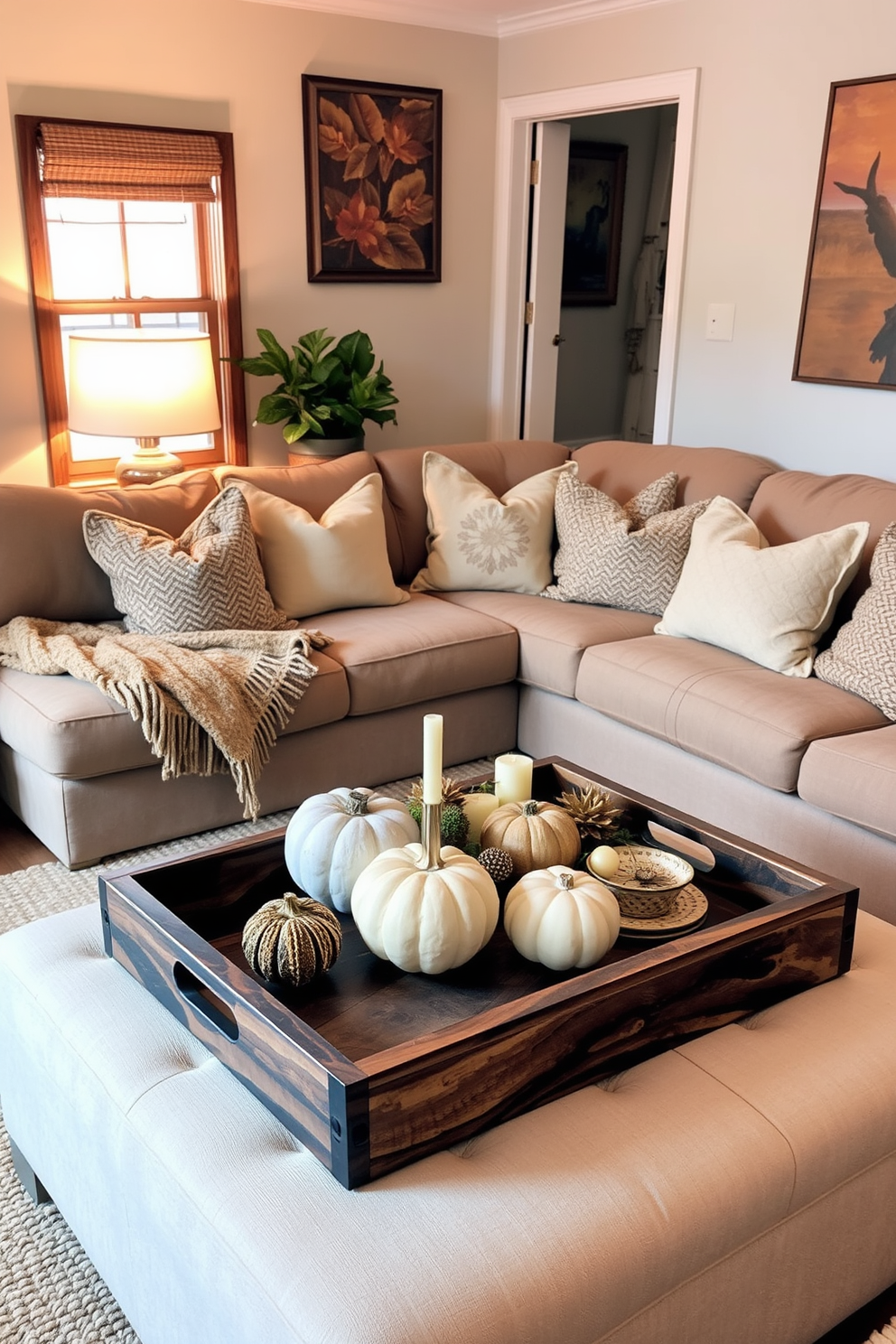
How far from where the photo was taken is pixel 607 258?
714 cm

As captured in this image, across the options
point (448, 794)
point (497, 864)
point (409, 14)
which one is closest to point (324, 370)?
point (409, 14)

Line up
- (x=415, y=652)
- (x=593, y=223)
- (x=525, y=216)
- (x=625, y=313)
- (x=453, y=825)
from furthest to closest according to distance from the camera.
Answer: (x=625, y=313) < (x=593, y=223) < (x=525, y=216) < (x=415, y=652) < (x=453, y=825)

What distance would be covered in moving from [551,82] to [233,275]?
1.61 meters

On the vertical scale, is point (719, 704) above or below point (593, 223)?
below

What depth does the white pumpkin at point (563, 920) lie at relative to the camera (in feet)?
5.48

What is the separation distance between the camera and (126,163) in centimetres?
420

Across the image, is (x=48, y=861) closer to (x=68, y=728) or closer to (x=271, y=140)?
(x=68, y=728)

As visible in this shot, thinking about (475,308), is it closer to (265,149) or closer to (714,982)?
(265,149)

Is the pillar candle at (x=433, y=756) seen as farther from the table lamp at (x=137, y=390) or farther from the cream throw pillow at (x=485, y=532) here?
the table lamp at (x=137, y=390)

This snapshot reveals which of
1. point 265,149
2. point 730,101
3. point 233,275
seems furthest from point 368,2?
point 730,101

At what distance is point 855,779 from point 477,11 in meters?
3.79

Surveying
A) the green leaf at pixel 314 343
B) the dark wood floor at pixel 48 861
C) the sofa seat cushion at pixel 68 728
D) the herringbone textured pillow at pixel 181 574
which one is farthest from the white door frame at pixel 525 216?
the dark wood floor at pixel 48 861

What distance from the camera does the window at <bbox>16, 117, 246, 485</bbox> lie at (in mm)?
4098

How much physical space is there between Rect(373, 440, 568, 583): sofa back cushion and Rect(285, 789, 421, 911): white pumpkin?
2.11 metres
